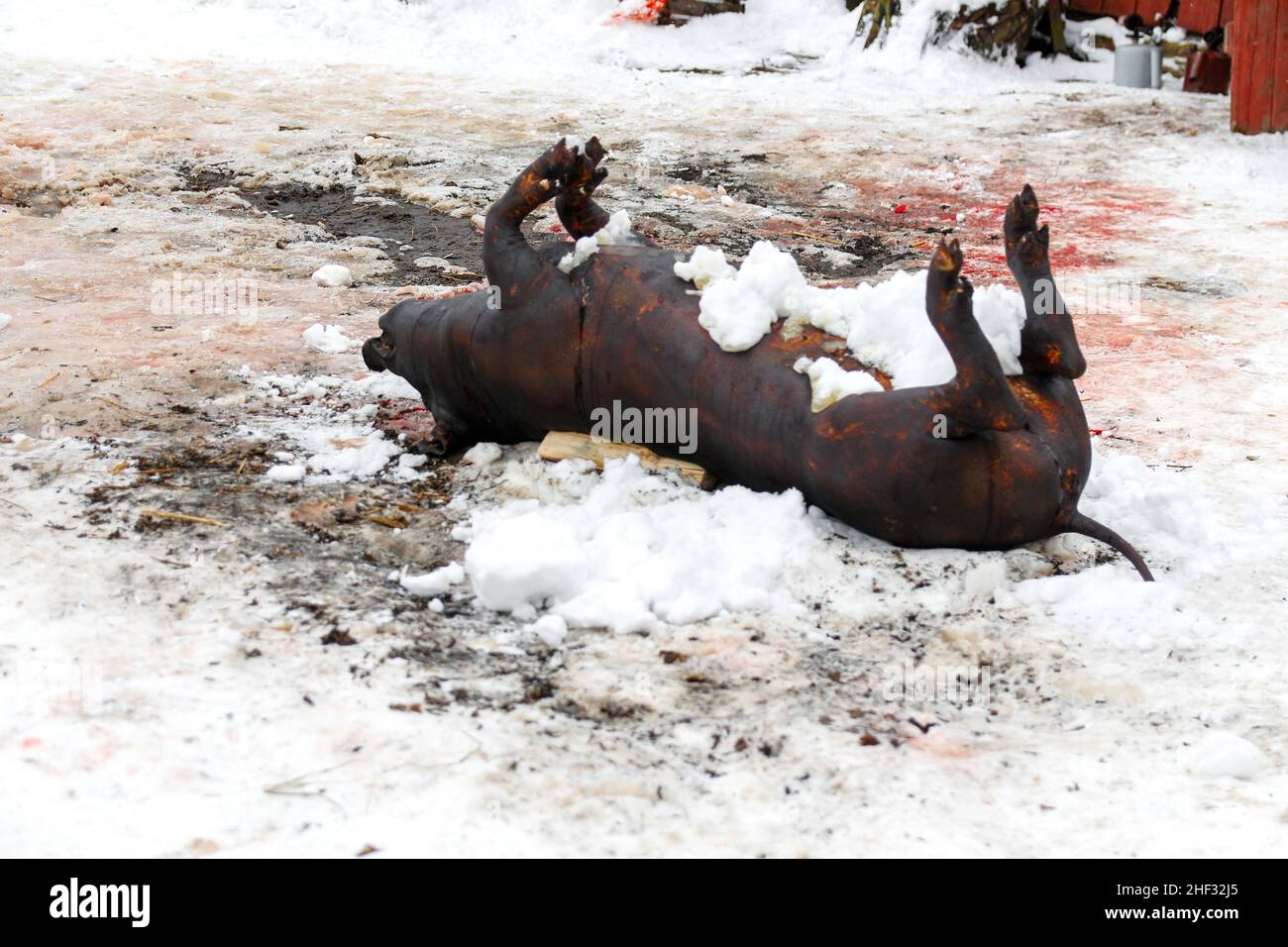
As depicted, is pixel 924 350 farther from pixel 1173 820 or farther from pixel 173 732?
pixel 173 732

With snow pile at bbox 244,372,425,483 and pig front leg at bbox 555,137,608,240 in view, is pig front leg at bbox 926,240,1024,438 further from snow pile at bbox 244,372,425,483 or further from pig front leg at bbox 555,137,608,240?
snow pile at bbox 244,372,425,483

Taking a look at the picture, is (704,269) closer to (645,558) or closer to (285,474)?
(645,558)

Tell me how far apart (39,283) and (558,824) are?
4602mm

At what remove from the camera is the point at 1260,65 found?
Answer: 27.6ft

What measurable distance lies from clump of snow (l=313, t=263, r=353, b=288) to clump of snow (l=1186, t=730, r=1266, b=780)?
447 cm

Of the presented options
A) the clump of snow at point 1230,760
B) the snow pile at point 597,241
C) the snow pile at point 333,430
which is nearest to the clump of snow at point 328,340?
the snow pile at point 333,430

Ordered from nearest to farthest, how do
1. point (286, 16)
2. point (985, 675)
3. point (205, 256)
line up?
point (985, 675)
point (205, 256)
point (286, 16)

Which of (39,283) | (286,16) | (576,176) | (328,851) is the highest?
(286,16)

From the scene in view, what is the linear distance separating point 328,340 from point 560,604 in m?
2.39

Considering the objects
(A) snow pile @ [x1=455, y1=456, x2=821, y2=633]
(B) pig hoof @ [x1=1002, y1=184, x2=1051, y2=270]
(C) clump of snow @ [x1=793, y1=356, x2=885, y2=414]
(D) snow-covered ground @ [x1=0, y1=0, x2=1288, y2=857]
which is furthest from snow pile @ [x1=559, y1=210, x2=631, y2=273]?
(B) pig hoof @ [x1=1002, y1=184, x2=1051, y2=270]

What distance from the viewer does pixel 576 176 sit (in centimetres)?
393

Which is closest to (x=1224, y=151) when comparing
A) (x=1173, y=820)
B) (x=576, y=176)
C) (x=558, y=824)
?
(x=576, y=176)

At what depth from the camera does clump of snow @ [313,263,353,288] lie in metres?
5.98

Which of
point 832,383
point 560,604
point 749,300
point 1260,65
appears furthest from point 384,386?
point 1260,65
